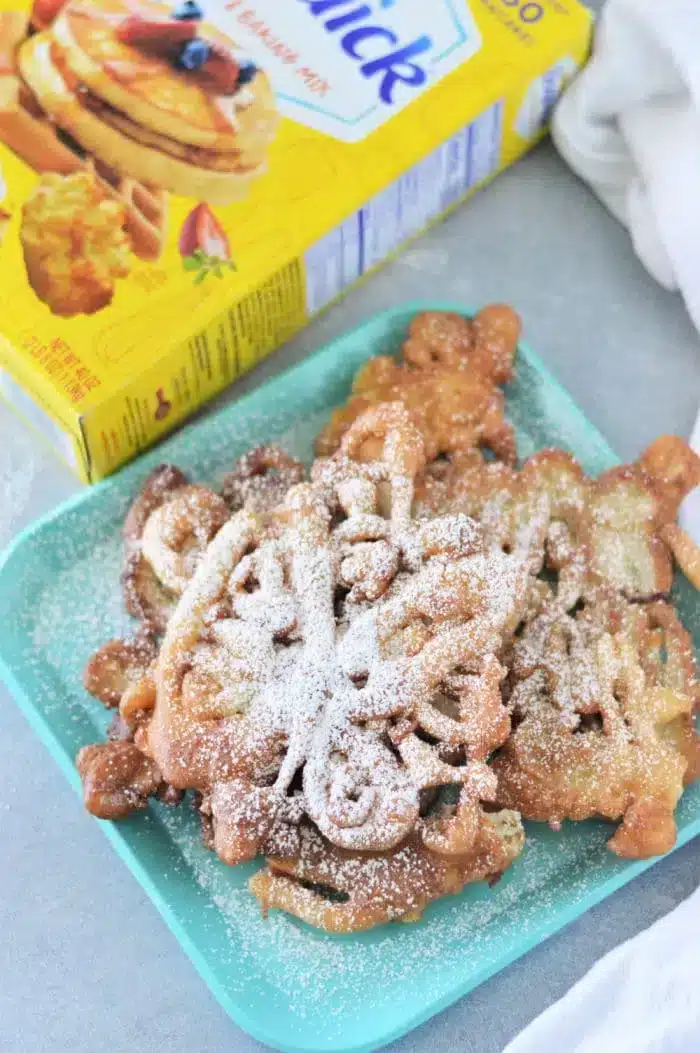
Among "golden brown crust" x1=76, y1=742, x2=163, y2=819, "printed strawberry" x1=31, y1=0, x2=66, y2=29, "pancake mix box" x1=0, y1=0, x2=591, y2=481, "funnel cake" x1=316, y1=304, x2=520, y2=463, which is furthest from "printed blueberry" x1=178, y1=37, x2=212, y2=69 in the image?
"golden brown crust" x1=76, y1=742, x2=163, y2=819

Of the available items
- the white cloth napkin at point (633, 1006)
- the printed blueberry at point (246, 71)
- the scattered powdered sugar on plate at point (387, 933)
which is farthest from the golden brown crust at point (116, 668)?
the printed blueberry at point (246, 71)

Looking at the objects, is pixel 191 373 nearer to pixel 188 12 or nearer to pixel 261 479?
pixel 261 479

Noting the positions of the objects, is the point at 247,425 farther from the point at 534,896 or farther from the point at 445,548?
the point at 534,896

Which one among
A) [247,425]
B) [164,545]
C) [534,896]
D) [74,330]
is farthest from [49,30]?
[534,896]

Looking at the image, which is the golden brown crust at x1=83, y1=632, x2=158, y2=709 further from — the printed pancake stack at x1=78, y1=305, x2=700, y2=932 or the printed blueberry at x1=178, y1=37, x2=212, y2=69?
the printed blueberry at x1=178, y1=37, x2=212, y2=69

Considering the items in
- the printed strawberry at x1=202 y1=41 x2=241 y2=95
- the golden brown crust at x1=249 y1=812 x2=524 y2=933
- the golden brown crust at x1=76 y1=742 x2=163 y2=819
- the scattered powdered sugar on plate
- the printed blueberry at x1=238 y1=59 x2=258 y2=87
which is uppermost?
the printed strawberry at x1=202 y1=41 x2=241 y2=95

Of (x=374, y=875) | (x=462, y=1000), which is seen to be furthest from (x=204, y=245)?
(x=462, y=1000)
